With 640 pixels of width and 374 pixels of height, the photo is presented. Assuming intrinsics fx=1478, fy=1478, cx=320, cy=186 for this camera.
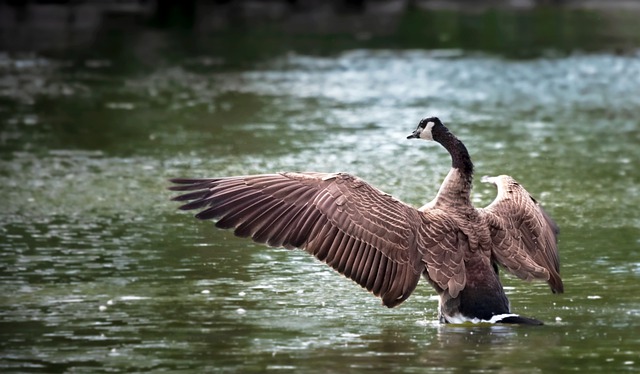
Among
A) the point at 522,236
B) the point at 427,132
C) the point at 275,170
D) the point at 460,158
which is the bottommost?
the point at 275,170

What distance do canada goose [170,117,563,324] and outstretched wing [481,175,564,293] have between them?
0.09ft

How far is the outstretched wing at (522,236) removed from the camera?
920 centimetres

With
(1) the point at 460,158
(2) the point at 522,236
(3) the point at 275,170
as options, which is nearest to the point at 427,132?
(1) the point at 460,158

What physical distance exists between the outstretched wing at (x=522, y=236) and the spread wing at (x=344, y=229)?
46 centimetres

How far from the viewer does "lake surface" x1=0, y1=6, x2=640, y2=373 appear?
8570 millimetres

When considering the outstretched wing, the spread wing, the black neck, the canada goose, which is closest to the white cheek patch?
the black neck

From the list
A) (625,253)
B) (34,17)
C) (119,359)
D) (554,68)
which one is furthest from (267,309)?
(34,17)

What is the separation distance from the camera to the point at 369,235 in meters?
8.91

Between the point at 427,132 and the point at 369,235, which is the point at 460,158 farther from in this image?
the point at 369,235

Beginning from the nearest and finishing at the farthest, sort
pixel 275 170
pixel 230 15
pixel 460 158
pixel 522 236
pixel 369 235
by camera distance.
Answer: pixel 369 235 → pixel 460 158 → pixel 522 236 → pixel 275 170 → pixel 230 15

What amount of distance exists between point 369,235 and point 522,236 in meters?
1.29

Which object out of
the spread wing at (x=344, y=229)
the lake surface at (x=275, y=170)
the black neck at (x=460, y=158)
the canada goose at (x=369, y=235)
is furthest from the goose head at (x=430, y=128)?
the lake surface at (x=275, y=170)

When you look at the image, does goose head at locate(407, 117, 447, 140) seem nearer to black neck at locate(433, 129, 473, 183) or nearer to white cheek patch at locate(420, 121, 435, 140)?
white cheek patch at locate(420, 121, 435, 140)

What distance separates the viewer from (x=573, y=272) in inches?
424
